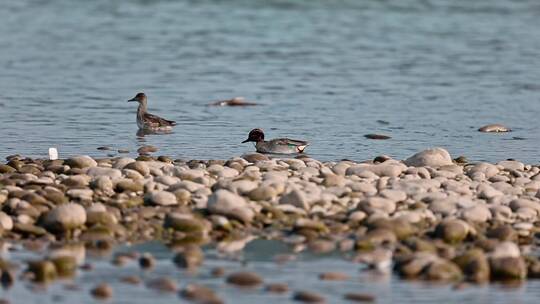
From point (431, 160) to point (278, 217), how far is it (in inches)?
136

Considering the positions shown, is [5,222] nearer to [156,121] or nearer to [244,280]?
[244,280]

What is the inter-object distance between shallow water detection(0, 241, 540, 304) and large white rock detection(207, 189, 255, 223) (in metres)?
0.82

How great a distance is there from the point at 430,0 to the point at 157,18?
11.3m

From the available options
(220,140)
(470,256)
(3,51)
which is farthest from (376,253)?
(3,51)

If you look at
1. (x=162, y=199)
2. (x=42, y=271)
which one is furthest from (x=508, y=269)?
(x=42, y=271)

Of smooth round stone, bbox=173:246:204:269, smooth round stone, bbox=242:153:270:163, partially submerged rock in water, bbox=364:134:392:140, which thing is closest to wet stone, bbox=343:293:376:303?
smooth round stone, bbox=173:246:204:269

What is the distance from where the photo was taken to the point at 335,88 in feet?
82.4

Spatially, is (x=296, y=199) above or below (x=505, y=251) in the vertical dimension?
above

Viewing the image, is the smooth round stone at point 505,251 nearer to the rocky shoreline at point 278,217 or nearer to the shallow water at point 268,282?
the rocky shoreline at point 278,217

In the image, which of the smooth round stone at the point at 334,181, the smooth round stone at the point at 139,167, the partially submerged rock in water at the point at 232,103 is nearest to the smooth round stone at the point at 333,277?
the smooth round stone at the point at 334,181

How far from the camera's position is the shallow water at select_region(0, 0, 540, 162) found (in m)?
19.0

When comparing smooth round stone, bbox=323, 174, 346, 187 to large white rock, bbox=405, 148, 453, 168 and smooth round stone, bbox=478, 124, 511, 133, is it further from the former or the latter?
smooth round stone, bbox=478, 124, 511, 133

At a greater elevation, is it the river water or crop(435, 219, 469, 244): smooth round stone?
the river water

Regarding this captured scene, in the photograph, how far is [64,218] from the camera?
11.2 m
